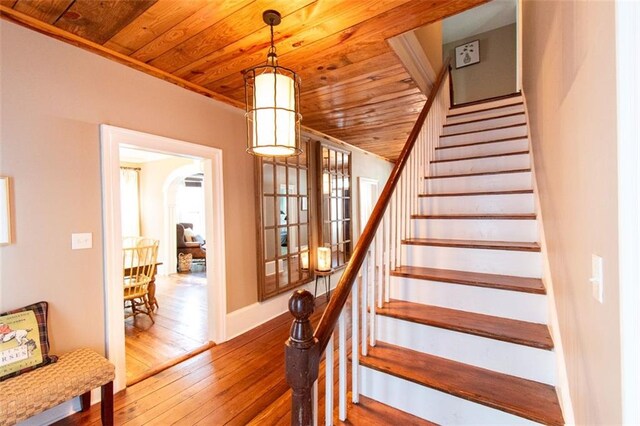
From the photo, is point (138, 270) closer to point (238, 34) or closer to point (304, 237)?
point (304, 237)

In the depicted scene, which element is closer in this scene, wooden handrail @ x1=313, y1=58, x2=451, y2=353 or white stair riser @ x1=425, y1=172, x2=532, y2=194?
wooden handrail @ x1=313, y1=58, x2=451, y2=353

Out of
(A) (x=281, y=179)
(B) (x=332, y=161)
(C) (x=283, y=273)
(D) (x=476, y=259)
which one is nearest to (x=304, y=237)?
(C) (x=283, y=273)

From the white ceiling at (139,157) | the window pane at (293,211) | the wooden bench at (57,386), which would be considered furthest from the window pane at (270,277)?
the white ceiling at (139,157)

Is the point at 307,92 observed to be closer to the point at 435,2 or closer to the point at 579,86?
the point at 435,2

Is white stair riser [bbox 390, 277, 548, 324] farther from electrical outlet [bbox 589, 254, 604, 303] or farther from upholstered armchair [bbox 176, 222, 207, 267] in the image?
upholstered armchair [bbox 176, 222, 207, 267]

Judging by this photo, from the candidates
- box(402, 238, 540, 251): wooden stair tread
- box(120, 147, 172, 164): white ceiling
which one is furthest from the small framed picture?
box(120, 147, 172, 164): white ceiling

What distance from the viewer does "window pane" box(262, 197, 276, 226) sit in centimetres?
334

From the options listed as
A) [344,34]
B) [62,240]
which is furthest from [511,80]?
[62,240]

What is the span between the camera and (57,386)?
1.54m

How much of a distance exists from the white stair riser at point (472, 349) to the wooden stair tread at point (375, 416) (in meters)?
0.34

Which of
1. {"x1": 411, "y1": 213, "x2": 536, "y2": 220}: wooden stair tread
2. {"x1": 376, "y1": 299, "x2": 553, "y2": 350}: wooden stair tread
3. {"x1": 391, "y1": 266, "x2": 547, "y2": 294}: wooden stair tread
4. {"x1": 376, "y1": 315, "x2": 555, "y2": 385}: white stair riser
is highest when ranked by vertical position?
{"x1": 411, "y1": 213, "x2": 536, "y2": 220}: wooden stair tread

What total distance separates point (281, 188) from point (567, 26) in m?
2.97

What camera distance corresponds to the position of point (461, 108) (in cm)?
388

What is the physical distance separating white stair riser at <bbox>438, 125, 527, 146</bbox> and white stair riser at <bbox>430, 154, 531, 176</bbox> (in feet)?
1.49
